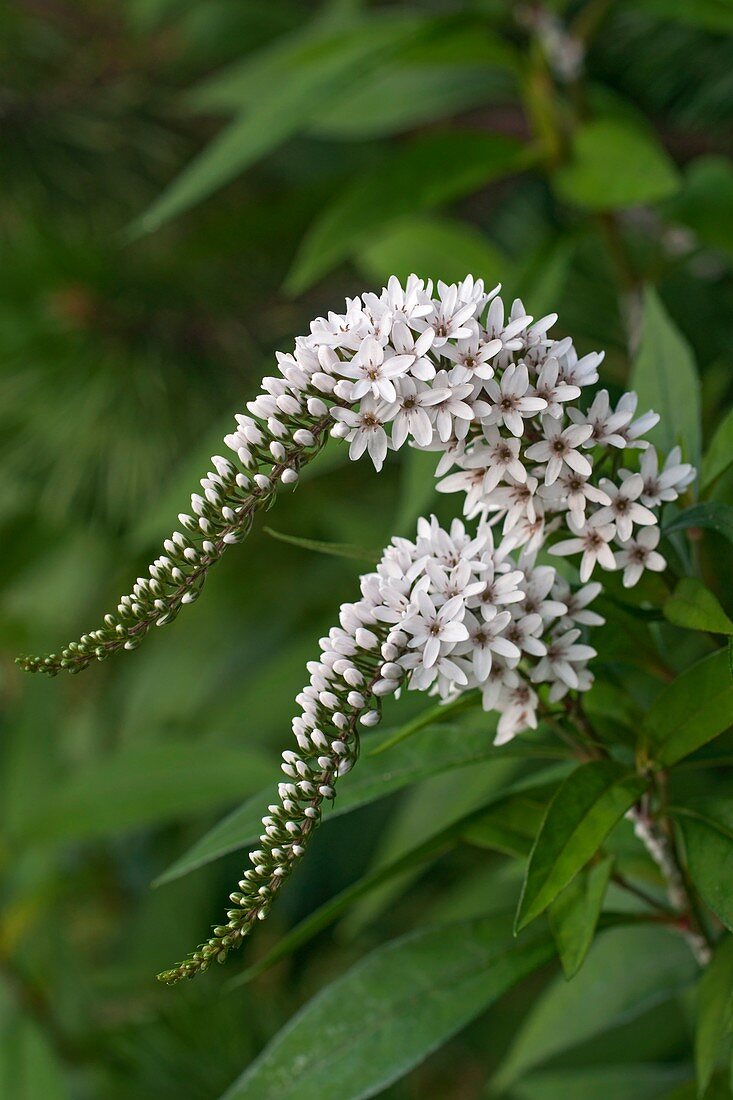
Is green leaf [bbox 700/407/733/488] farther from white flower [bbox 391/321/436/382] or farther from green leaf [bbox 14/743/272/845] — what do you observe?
green leaf [bbox 14/743/272/845]

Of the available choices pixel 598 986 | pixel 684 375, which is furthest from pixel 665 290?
pixel 598 986

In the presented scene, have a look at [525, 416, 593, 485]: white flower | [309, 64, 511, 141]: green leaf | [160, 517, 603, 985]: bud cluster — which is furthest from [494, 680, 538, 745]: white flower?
[309, 64, 511, 141]: green leaf

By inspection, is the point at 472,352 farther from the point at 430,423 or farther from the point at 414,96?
the point at 414,96

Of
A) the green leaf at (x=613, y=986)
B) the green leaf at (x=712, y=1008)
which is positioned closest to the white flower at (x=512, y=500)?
the green leaf at (x=712, y=1008)

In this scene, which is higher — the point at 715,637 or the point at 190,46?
the point at 190,46

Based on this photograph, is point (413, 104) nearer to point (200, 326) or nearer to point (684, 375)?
point (200, 326)

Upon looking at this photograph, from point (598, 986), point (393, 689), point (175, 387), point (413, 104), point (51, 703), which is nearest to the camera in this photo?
point (393, 689)

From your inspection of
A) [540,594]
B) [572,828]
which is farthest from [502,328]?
[572,828]

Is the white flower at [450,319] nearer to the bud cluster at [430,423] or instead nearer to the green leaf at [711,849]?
the bud cluster at [430,423]
